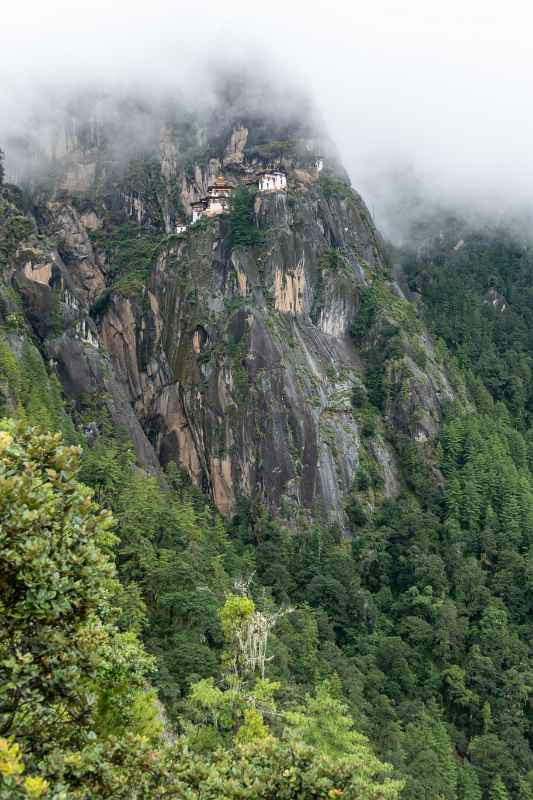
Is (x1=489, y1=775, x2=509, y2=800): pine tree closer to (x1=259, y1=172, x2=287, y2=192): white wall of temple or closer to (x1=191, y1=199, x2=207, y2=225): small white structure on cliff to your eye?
(x1=259, y1=172, x2=287, y2=192): white wall of temple

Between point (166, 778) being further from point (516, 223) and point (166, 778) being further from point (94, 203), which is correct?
point (516, 223)

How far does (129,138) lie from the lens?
7262 cm

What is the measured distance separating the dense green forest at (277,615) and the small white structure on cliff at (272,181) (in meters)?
2.94

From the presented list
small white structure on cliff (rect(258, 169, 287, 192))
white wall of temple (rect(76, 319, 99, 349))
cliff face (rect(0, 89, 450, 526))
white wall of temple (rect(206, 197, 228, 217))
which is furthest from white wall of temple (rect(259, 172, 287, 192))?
white wall of temple (rect(76, 319, 99, 349))

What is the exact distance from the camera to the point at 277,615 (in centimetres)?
2764

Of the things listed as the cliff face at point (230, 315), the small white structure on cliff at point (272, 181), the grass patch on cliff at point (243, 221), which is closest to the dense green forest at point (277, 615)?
the grass patch on cliff at point (243, 221)

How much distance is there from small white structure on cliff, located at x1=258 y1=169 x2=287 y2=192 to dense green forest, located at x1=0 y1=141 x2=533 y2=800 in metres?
2.94

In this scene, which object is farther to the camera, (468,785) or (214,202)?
(214,202)

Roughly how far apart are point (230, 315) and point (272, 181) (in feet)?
43.4

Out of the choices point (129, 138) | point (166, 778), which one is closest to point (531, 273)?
point (129, 138)

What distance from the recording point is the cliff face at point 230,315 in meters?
52.0

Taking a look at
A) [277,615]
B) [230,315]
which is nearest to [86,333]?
[230,315]

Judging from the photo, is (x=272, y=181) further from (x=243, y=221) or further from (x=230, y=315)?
(x=230, y=315)

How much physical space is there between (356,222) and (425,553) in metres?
32.0
